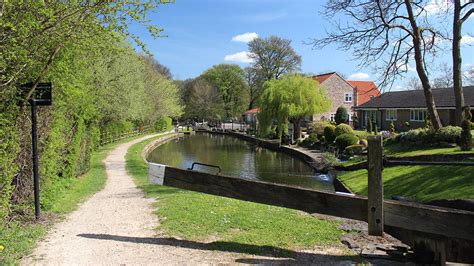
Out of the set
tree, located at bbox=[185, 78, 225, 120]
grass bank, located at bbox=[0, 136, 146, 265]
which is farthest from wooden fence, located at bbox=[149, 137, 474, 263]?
tree, located at bbox=[185, 78, 225, 120]

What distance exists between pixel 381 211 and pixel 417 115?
37881mm

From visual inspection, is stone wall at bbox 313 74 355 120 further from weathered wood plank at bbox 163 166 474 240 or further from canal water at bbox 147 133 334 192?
weathered wood plank at bbox 163 166 474 240

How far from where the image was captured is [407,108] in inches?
1556

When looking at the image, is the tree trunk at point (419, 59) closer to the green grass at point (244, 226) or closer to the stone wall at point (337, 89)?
the green grass at point (244, 226)

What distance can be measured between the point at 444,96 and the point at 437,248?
37.0 metres

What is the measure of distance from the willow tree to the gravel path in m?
30.8

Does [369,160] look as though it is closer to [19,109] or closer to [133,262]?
[133,262]

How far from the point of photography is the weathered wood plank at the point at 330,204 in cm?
411

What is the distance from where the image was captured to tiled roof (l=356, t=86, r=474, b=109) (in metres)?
35.0

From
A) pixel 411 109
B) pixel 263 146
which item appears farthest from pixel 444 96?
pixel 263 146

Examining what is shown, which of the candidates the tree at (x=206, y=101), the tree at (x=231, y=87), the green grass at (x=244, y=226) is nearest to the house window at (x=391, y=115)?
the green grass at (x=244, y=226)

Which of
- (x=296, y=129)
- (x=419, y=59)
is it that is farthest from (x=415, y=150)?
(x=296, y=129)

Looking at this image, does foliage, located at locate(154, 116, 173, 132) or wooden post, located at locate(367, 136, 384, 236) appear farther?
foliage, located at locate(154, 116, 173, 132)

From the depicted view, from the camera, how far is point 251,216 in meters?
7.14
